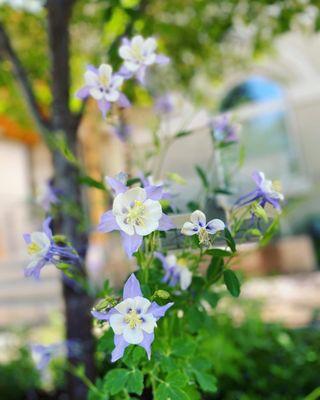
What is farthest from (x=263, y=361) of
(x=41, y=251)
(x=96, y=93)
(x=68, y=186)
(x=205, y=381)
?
(x=96, y=93)

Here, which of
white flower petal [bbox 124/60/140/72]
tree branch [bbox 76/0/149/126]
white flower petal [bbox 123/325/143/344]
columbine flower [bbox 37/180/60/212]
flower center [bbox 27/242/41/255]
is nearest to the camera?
white flower petal [bbox 123/325/143/344]

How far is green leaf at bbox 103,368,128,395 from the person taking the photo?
94cm

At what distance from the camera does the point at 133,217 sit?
81 centimetres

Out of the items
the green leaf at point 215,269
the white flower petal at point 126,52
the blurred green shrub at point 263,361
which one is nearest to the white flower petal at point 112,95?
the white flower petal at point 126,52

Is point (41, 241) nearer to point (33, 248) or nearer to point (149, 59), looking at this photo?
point (33, 248)

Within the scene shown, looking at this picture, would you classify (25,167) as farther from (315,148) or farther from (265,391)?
(265,391)

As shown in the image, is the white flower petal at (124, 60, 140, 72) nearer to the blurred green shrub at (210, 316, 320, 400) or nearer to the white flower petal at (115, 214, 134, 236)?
the white flower petal at (115, 214, 134, 236)

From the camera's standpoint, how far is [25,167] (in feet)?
35.1

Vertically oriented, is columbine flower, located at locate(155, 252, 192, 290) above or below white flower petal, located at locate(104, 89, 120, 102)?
below

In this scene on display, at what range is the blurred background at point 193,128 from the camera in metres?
1.99

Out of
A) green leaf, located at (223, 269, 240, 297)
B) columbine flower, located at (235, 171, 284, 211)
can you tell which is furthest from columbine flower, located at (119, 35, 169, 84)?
green leaf, located at (223, 269, 240, 297)

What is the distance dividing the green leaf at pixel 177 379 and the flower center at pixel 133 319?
0.22 meters

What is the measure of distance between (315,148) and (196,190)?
8.53 meters

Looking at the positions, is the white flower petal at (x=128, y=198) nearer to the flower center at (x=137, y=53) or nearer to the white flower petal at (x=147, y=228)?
the white flower petal at (x=147, y=228)
